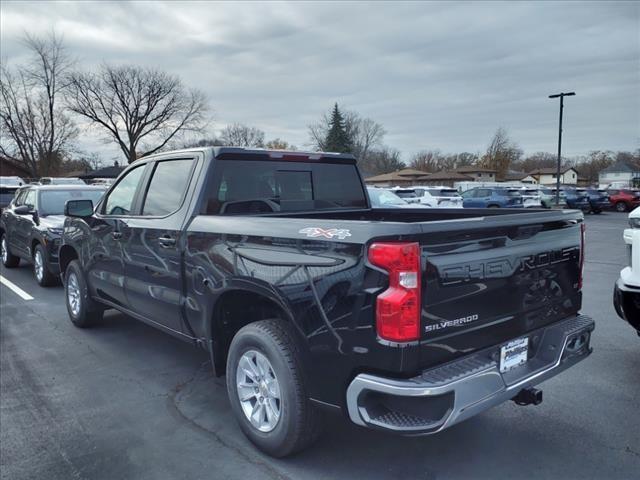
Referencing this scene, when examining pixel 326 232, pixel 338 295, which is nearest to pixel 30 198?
pixel 326 232

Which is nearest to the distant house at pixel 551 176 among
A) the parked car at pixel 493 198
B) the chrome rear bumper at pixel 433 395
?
the parked car at pixel 493 198

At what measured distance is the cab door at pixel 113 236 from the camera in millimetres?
4547

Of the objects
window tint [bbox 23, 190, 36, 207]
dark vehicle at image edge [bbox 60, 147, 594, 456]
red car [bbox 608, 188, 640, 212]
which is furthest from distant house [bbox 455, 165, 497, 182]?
dark vehicle at image edge [bbox 60, 147, 594, 456]

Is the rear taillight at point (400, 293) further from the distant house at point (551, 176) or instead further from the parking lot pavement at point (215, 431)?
the distant house at point (551, 176)

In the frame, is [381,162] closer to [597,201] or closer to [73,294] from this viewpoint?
[597,201]

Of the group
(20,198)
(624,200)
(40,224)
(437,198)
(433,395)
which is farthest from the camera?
(624,200)

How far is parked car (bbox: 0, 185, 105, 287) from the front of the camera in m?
7.98

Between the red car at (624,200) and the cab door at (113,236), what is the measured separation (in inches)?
1440

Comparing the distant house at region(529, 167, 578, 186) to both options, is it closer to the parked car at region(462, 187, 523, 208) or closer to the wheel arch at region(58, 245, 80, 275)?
the parked car at region(462, 187, 523, 208)

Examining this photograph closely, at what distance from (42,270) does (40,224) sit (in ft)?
2.62

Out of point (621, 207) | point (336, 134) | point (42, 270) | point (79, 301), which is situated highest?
point (336, 134)

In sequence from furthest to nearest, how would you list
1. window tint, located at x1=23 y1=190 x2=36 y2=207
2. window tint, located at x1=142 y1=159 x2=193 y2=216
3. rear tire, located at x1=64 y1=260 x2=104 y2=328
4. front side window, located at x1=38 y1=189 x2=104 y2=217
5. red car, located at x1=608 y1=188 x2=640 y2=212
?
red car, located at x1=608 y1=188 x2=640 y2=212, window tint, located at x1=23 y1=190 x2=36 y2=207, front side window, located at x1=38 y1=189 x2=104 y2=217, rear tire, located at x1=64 y1=260 x2=104 y2=328, window tint, located at x1=142 y1=159 x2=193 y2=216

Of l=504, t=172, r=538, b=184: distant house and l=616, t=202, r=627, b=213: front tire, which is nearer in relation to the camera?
l=616, t=202, r=627, b=213: front tire

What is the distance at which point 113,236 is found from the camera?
4.69 m
